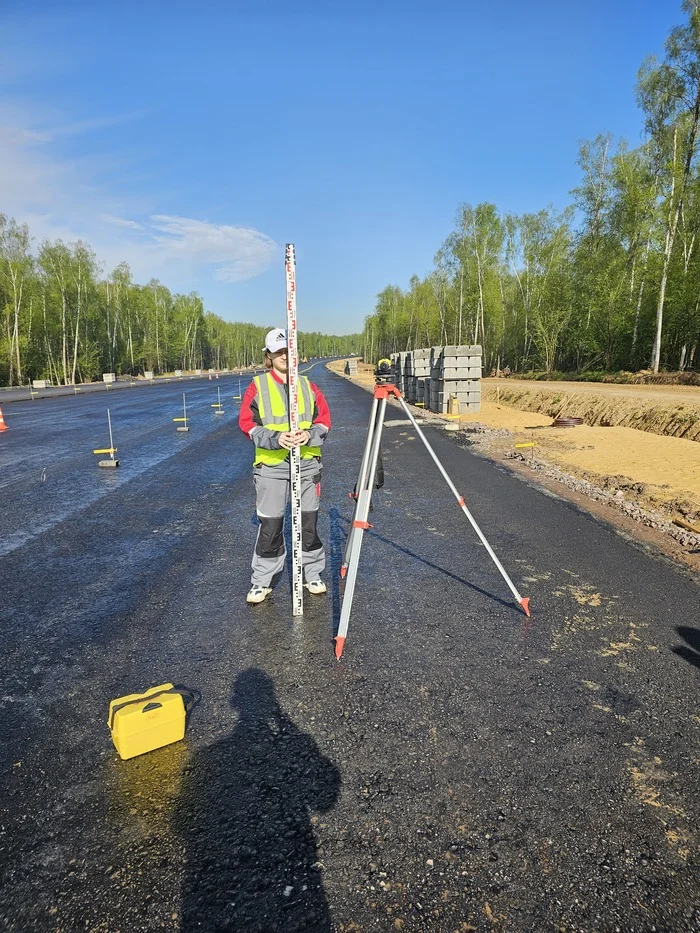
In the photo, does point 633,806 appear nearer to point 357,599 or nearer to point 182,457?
point 357,599

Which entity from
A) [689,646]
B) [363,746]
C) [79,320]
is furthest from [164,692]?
[79,320]

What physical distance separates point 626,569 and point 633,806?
3078mm

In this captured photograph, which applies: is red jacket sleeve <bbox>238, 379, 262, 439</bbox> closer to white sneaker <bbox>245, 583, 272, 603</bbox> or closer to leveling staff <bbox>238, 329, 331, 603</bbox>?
leveling staff <bbox>238, 329, 331, 603</bbox>

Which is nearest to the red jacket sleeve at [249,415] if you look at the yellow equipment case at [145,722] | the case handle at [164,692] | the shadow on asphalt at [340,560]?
the shadow on asphalt at [340,560]

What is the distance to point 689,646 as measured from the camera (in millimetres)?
3566

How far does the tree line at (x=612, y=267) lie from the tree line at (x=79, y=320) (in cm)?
2251

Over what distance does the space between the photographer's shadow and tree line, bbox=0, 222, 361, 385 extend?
44235 mm

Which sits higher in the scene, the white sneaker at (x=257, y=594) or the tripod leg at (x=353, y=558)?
the tripod leg at (x=353, y=558)

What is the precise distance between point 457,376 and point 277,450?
16.6 m

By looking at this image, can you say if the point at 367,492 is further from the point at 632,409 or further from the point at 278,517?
the point at 632,409

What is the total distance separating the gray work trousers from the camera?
158 inches

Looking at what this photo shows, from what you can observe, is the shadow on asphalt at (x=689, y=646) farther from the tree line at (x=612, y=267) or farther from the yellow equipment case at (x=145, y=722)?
the tree line at (x=612, y=267)

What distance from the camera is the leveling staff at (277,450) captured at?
3.85 m

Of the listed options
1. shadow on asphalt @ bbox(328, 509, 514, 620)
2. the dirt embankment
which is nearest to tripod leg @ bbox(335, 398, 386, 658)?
shadow on asphalt @ bbox(328, 509, 514, 620)
